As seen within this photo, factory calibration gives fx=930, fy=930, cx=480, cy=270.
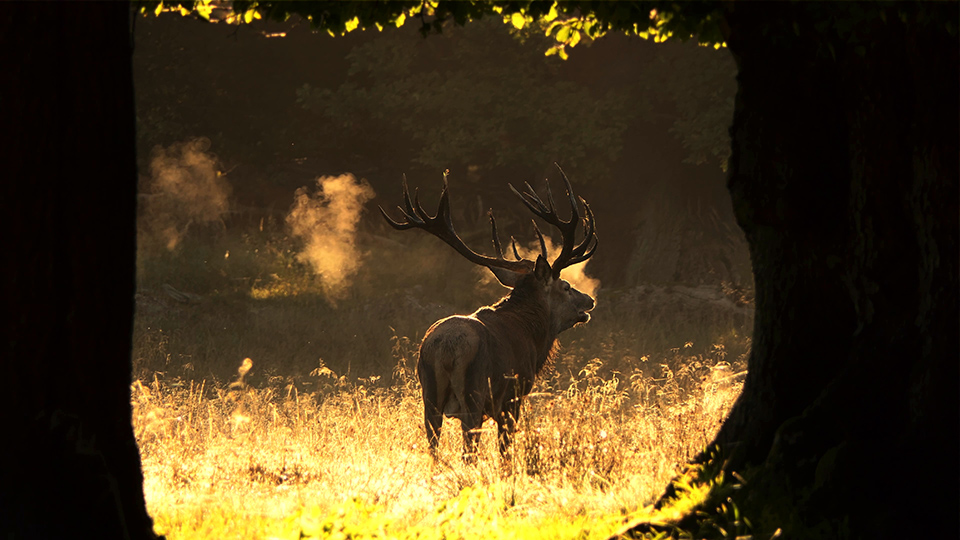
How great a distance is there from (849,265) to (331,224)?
17.2 meters

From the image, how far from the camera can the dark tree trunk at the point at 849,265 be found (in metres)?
4.41

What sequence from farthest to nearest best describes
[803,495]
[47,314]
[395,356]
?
[395,356] → [803,495] → [47,314]

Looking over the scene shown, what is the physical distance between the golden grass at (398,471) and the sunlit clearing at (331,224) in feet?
31.3

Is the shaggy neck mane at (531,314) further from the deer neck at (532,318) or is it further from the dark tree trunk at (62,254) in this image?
the dark tree trunk at (62,254)

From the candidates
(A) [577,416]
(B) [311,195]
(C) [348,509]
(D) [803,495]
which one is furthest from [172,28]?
(D) [803,495]


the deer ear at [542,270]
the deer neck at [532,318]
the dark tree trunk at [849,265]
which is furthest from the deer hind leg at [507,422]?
the dark tree trunk at [849,265]

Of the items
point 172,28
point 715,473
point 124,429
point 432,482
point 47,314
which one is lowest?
point 432,482

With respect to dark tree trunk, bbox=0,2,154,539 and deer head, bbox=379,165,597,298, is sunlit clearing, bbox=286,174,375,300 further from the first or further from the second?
dark tree trunk, bbox=0,2,154,539

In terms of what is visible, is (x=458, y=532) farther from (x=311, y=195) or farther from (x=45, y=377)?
(x=311, y=195)

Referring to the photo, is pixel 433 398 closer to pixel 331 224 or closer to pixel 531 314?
pixel 531 314

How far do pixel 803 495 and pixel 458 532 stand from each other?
1.79 metres

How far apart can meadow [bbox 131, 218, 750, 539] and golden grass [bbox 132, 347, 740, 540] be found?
0.02 meters

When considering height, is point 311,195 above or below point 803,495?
above

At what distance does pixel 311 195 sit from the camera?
920 inches
